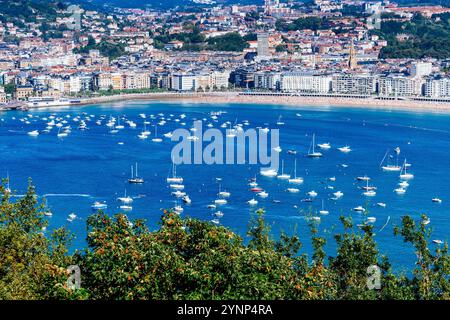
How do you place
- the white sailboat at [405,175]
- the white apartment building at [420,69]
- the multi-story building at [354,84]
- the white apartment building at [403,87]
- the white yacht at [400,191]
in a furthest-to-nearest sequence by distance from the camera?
the white apartment building at [420,69] < the multi-story building at [354,84] < the white apartment building at [403,87] < the white sailboat at [405,175] < the white yacht at [400,191]

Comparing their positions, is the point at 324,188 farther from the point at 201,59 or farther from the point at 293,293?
the point at 201,59

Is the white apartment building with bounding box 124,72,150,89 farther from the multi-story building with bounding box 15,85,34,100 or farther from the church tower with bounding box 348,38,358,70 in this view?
the church tower with bounding box 348,38,358,70

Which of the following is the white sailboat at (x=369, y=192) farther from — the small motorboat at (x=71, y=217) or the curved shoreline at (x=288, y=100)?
the curved shoreline at (x=288, y=100)

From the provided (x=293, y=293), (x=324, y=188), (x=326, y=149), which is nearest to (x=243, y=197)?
(x=324, y=188)

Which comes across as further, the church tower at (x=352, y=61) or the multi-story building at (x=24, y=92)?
the church tower at (x=352, y=61)

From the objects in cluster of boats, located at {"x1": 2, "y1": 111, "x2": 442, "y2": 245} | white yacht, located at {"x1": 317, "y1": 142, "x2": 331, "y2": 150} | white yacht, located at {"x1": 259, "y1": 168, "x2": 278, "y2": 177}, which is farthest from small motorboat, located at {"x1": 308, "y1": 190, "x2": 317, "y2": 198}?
white yacht, located at {"x1": 317, "y1": 142, "x2": 331, "y2": 150}

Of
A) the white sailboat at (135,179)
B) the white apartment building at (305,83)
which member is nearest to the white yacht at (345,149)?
the white sailboat at (135,179)
